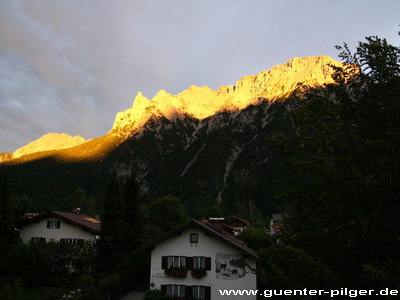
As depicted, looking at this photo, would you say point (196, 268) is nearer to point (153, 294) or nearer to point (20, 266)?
point (153, 294)

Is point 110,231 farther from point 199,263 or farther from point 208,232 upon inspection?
point 208,232

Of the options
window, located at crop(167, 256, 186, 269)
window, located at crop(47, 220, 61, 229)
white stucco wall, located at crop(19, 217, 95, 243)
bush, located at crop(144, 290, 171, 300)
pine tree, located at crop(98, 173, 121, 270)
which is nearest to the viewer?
bush, located at crop(144, 290, 171, 300)

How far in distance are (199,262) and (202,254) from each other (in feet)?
2.45

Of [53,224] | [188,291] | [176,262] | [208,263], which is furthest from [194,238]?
[53,224]

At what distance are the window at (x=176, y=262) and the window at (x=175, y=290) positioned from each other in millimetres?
1692

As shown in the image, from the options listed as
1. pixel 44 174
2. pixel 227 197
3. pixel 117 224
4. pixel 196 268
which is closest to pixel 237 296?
pixel 196 268

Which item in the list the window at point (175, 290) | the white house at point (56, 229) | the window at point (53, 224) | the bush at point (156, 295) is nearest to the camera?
the bush at point (156, 295)

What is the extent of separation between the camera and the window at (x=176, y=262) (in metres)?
27.8

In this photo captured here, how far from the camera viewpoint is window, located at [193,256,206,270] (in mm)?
27391

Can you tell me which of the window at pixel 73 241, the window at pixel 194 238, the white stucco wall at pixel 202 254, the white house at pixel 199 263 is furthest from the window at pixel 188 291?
the window at pixel 73 241

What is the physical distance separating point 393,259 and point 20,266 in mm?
33020

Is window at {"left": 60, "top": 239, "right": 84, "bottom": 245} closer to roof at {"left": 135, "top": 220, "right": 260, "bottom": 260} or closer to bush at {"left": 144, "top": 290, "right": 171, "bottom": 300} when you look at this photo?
roof at {"left": 135, "top": 220, "right": 260, "bottom": 260}

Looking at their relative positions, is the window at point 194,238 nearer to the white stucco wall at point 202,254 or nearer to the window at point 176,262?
the white stucco wall at point 202,254

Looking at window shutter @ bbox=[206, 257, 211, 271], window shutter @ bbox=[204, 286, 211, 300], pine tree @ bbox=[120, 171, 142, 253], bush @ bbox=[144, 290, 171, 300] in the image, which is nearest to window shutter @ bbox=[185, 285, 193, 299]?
window shutter @ bbox=[204, 286, 211, 300]
